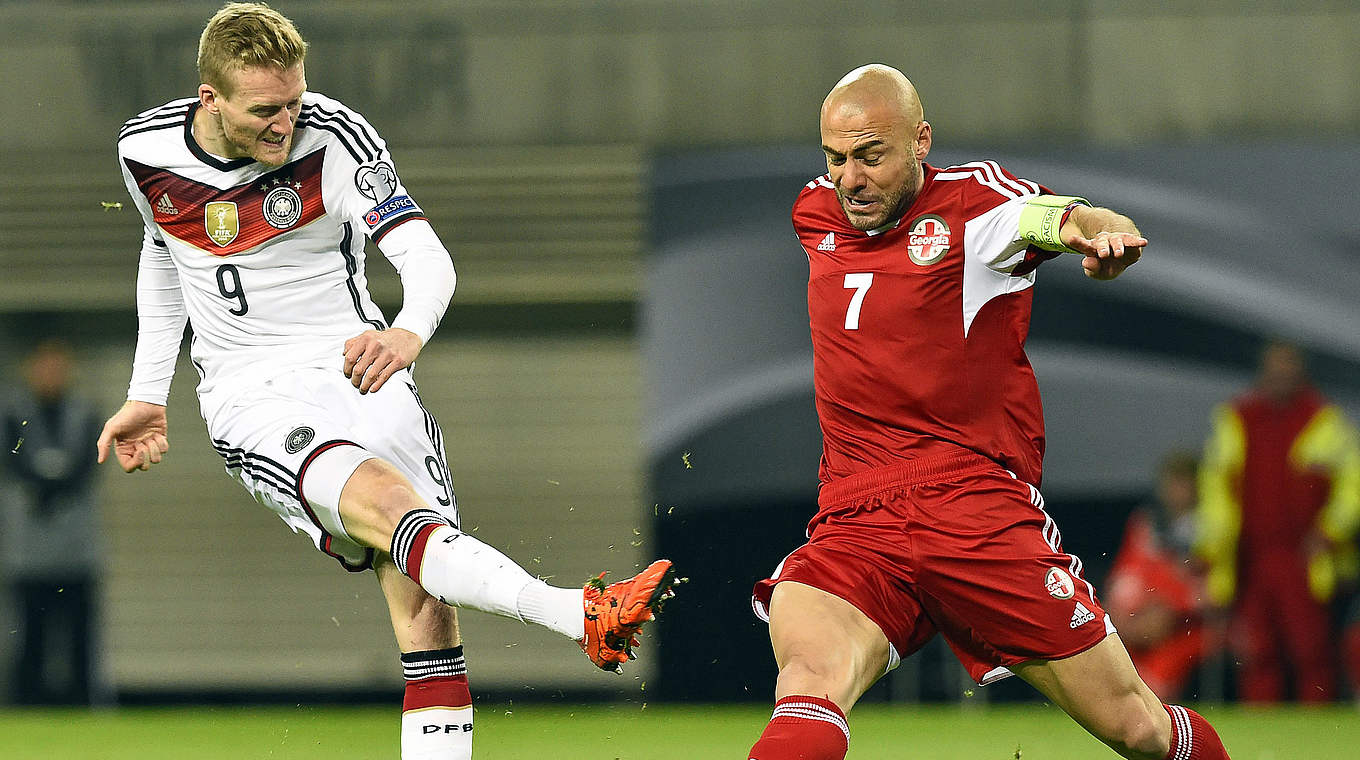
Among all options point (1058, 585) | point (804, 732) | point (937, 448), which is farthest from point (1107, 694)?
point (804, 732)

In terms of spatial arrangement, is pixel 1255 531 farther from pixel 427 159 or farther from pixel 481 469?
pixel 427 159

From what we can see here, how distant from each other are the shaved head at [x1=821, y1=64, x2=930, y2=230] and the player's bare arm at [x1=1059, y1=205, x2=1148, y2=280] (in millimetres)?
495

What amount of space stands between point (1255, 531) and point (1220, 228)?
183 centimetres

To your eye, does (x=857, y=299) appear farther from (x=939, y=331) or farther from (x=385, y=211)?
(x=385, y=211)

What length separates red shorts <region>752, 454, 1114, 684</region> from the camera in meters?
4.41

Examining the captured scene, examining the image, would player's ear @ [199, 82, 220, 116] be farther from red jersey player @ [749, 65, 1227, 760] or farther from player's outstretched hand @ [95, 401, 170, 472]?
red jersey player @ [749, 65, 1227, 760]

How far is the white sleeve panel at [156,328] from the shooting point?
17.3 feet

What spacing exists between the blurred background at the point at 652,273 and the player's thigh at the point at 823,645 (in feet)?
18.9

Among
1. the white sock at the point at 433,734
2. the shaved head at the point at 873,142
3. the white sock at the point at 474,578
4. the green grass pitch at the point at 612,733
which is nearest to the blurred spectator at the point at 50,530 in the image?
the green grass pitch at the point at 612,733

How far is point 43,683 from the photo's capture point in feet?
36.4

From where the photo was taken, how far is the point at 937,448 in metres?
4.58

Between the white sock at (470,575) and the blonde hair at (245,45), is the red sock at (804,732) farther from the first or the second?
the blonde hair at (245,45)

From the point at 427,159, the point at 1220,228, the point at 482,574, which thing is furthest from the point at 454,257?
the point at 482,574

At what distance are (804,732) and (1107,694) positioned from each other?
89 centimetres
